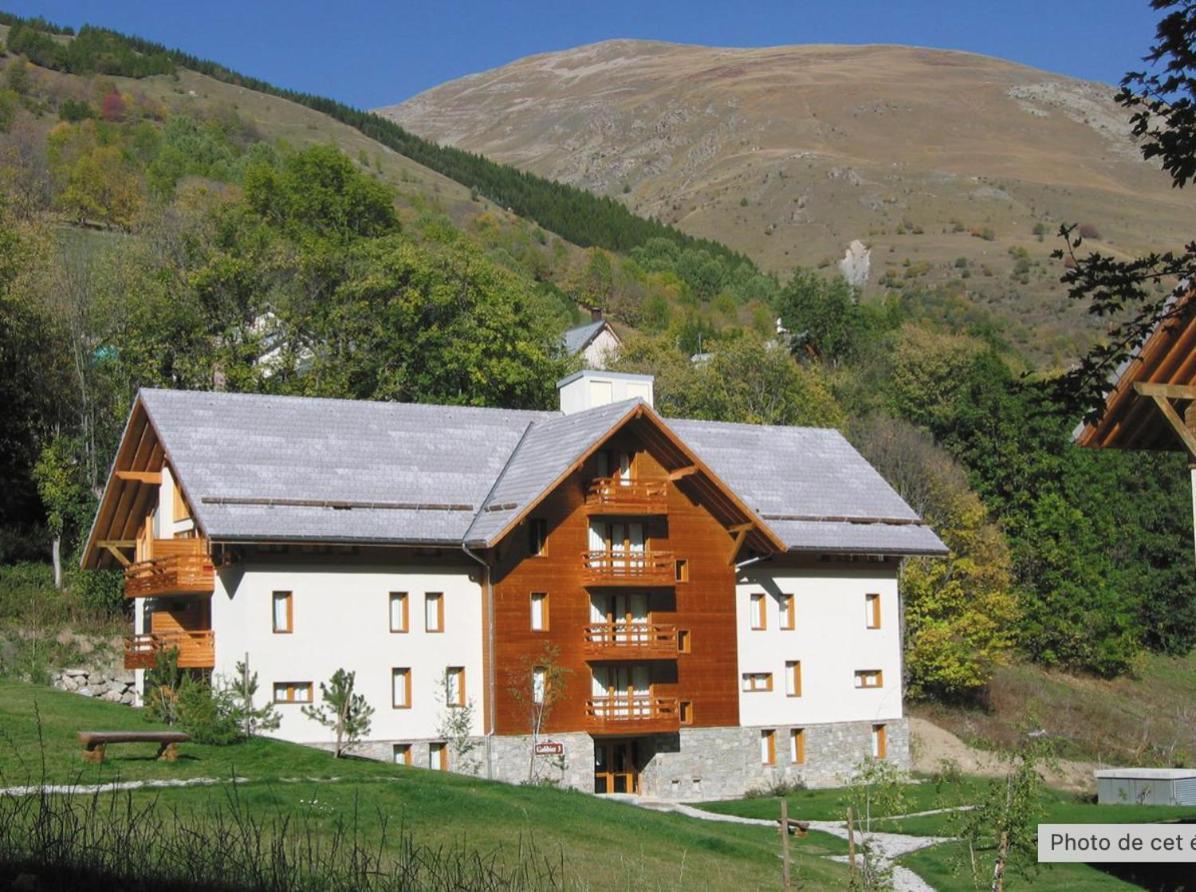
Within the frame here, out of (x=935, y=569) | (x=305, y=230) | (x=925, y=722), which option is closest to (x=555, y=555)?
(x=925, y=722)

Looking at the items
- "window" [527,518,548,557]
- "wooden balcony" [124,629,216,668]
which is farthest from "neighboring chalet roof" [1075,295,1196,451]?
"wooden balcony" [124,629,216,668]

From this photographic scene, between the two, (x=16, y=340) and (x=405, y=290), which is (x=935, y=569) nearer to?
(x=405, y=290)

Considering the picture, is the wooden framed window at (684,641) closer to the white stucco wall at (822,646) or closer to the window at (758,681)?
the white stucco wall at (822,646)

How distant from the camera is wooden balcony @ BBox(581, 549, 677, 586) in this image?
46.0 m

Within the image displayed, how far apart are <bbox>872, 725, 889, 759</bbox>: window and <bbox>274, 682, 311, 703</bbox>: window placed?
18.6 metres

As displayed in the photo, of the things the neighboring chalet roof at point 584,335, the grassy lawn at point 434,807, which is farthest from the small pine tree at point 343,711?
the neighboring chalet roof at point 584,335

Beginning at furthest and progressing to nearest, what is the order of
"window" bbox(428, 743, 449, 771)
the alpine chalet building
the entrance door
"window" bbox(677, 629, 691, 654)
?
"window" bbox(677, 629, 691, 654) < the entrance door < "window" bbox(428, 743, 449, 771) < the alpine chalet building

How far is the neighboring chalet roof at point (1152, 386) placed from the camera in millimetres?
19562

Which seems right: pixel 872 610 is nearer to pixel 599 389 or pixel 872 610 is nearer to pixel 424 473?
pixel 599 389

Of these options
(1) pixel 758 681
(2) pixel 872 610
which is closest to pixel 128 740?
(1) pixel 758 681

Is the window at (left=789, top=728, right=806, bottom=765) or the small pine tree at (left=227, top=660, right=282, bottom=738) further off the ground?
the small pine tree at (left=227, top=660, right=282, bottom=738)

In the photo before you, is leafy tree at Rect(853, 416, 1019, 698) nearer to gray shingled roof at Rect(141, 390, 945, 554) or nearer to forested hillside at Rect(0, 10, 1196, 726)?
forested hillside at Rect(0, 10, 1196, 726)

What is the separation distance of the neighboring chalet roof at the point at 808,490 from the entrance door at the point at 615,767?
25.8 feet

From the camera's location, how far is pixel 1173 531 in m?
85.1
